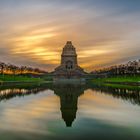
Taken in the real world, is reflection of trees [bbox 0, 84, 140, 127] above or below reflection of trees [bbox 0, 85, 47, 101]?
below

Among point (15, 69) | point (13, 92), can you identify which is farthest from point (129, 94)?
point (15, 69)

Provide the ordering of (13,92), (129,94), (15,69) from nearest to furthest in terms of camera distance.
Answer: (129,94) → (13,92) → (15,69)

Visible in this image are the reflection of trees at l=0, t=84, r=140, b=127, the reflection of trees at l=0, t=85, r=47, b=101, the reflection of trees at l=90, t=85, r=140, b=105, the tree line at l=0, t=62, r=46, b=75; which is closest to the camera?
the reflection of trees at l=0, t=84, r=140, b=127

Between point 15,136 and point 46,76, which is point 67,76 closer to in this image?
point 46,76

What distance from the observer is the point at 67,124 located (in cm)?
1599

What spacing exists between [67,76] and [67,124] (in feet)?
485

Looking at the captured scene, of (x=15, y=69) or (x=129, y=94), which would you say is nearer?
(x=129, y=94)

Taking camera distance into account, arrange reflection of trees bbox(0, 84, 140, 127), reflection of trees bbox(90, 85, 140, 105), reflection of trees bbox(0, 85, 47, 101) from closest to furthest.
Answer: reflection of trees bbox(0, 84, 140, 127) < reflection of trees bbox(90, 85, 140, 105) < reflection of trees bbox(0, 85, 47, 101)

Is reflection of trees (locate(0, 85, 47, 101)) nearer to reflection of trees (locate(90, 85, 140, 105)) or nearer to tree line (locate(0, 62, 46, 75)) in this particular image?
reflection of trees (locate(90, 85, 140, 105))

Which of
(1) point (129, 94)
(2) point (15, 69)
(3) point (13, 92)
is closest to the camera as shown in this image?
(1) point (129, 94)

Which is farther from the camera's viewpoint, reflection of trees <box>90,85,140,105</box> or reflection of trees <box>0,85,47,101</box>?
reflection of trees <box>0,85,47,101</box>

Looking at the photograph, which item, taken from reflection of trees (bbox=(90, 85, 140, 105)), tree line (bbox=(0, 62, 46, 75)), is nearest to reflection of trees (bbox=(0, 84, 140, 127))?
reflection of trees (bbox=(90, 85, 140, 105))

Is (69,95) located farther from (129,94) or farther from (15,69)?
(15,69)

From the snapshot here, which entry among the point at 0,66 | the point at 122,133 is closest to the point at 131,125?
the point at 122,133
